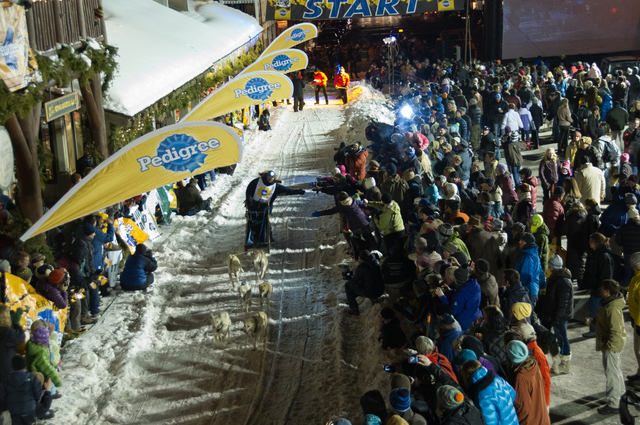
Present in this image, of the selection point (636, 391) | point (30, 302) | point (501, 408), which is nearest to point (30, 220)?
point (30, 302)

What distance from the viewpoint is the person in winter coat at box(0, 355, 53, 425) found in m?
5.77

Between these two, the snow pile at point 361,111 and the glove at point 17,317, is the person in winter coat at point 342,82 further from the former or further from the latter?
the glove at point 17,317

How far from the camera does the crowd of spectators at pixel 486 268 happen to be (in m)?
5.04

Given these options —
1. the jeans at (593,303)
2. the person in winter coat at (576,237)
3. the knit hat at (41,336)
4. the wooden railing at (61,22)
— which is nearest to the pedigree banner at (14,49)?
the wooden railing at (61,22)

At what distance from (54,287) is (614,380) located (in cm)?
608

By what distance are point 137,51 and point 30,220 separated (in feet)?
19.5

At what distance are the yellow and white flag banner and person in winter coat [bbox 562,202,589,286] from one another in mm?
10079

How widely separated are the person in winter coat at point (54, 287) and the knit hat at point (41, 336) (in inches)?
39.5

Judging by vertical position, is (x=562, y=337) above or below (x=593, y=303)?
above

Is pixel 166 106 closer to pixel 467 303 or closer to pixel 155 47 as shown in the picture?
pixel 155 47

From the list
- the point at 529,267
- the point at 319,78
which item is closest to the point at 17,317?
the point at 529,267

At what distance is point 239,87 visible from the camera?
1269 centimetres

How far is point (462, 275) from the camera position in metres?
6.43

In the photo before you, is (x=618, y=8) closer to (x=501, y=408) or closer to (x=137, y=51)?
(x=137, y=51)
